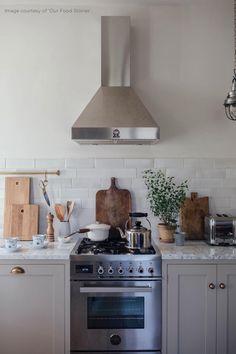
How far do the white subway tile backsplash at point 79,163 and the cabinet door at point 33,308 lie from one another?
0.95 meters

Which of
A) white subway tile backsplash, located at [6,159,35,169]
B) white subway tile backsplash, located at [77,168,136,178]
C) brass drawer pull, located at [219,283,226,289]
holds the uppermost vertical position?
white subway tile backsplash, located at [6,159,35,169]

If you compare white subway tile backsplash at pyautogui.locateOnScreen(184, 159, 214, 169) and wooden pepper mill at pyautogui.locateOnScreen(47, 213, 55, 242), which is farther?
white subway tile backsplash at pyautogui.locateOnScreen(184, 159, 214, 169)

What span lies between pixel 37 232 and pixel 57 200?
314 mm

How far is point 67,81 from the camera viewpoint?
2.88m

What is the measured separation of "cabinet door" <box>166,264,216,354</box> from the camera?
2250mm

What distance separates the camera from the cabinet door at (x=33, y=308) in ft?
7.37

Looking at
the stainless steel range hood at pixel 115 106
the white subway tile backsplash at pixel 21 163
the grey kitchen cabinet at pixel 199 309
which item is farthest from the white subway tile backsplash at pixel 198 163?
the white subway tile backsplash at pixel 21 163

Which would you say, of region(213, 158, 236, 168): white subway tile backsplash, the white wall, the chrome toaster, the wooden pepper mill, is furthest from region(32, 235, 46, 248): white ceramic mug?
region(213, 158, 236, 168): white subway tile backsplash

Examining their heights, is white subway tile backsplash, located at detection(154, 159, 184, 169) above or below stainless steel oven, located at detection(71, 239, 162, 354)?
above

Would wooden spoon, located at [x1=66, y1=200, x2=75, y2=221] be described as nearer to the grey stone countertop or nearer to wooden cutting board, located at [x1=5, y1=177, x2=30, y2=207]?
wooden cutting board, located at [x1=5, y1=177, x2=30, y2=207]

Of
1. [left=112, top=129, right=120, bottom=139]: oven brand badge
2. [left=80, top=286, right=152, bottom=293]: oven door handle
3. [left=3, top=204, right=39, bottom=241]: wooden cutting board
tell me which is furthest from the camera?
[left=3, top=204, right=39, bottom=241]: wooden cutting board

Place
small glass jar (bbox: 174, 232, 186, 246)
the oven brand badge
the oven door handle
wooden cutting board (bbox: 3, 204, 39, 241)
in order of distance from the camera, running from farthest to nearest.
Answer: wooden cutting board (bbox: 3, 204, 39, 241) → small glass jar (bbox: 174, 232, 186, 246) → the oven brand badge → the oven door handle

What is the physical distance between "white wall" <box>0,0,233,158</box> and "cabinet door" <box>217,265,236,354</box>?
1.12 m

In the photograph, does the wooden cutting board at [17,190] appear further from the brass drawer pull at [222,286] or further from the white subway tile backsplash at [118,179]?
the brass drawer pull at [222,286]
